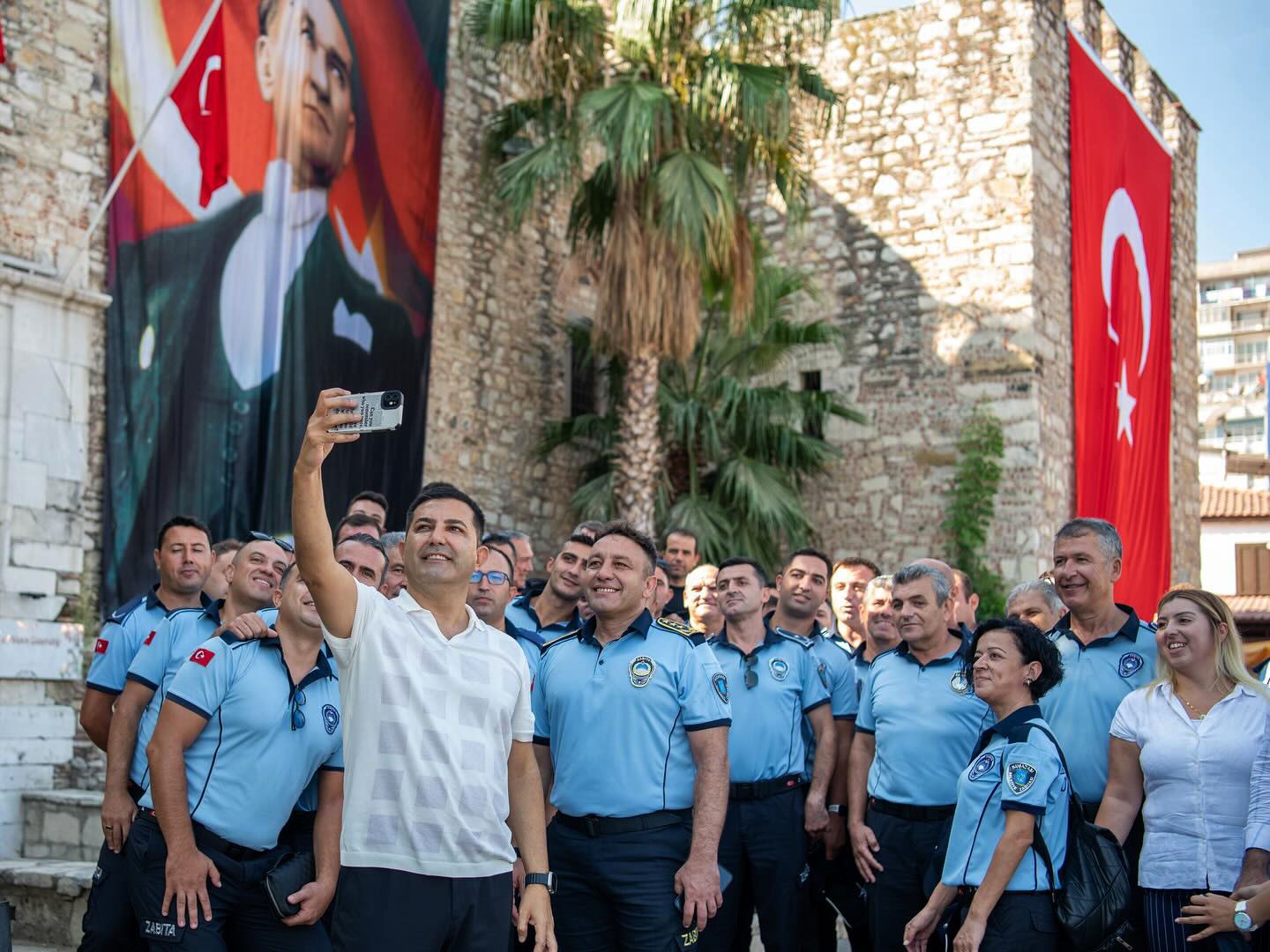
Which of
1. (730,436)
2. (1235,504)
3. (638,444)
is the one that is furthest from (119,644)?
(1235,504)

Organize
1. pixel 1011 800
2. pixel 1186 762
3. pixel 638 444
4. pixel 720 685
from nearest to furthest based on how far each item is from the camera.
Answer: pixel 1011 800, pixel 1186 762, pixel 720 685, pixel 638 444

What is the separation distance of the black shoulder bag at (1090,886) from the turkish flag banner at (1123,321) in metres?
11.0

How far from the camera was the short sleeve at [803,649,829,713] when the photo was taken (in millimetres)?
5707

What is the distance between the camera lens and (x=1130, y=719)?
14.9 feet

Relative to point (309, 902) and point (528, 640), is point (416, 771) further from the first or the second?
point (528, 640)

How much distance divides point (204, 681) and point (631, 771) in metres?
1.36

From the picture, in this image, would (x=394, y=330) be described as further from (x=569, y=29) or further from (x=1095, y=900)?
(x=1095, y=900)

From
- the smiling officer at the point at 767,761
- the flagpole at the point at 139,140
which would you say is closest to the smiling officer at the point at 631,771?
the smiling officer at the point at 767,761

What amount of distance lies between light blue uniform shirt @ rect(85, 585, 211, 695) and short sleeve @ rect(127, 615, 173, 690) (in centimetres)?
37

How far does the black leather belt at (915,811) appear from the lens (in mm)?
4992

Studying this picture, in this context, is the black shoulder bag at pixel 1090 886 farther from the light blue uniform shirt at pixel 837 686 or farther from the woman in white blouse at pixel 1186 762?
the light blue uniform shirt at pixel 837 686

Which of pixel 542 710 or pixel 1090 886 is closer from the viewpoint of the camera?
pixel 1090 886

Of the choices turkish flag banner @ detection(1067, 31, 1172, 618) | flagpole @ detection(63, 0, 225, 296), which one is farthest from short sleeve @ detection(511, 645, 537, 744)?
turkish flag banner @ detection(1067, 31, 1172, 618)

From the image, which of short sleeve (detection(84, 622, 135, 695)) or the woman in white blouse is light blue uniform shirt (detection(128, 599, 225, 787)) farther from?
the woman in white blouse
